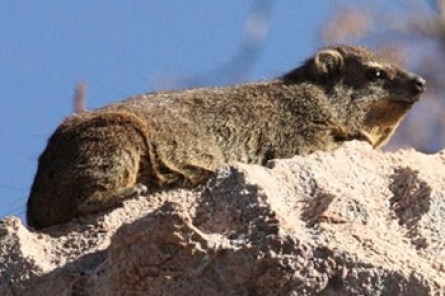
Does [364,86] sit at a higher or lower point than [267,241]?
higher

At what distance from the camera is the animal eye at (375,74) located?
342 inches

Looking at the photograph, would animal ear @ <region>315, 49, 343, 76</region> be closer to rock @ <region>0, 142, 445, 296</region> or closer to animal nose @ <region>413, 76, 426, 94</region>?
animal nose @ <region>413, 76, 426, 94</region>

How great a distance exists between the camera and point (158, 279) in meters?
5.02

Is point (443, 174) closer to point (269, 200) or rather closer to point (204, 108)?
point (269, 200)

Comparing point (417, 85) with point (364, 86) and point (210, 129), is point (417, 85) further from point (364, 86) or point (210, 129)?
point (210, 129)

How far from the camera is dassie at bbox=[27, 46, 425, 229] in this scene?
269 inches

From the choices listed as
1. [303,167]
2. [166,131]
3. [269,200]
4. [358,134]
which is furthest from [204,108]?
[269,200]

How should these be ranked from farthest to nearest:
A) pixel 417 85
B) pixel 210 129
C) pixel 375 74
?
pixel 375 74 → pixel 417 85 → pixel 210 129

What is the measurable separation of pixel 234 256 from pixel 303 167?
0.88 m

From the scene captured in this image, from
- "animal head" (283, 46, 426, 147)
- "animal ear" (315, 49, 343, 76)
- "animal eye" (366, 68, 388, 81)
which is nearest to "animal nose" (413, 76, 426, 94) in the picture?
"animal head" (283, 46, 426, 147)

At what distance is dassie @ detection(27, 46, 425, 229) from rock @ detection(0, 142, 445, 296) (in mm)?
811

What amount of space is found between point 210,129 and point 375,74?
151 centimetres

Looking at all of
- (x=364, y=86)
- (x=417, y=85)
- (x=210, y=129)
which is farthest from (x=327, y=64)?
(x=210, y=129)

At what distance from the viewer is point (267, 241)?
5.01m
